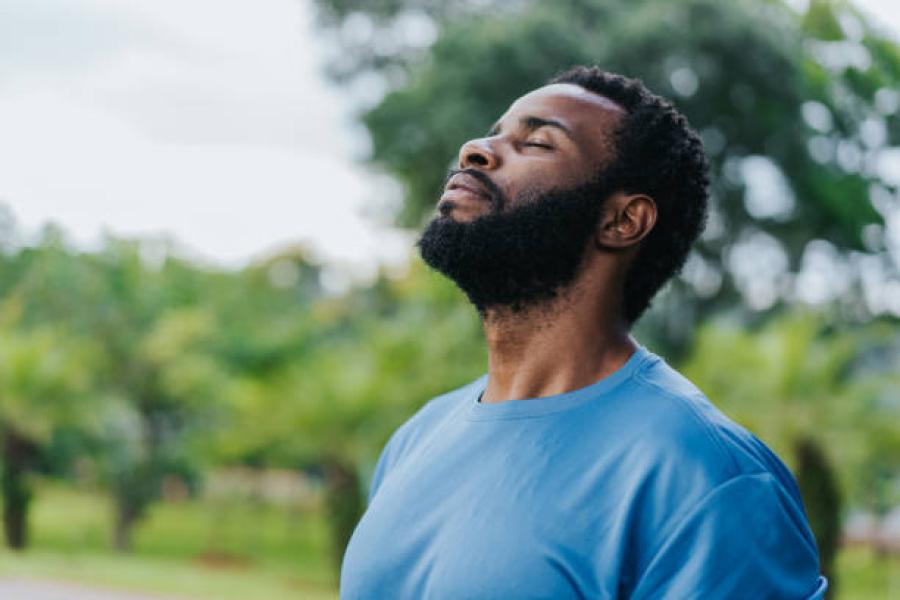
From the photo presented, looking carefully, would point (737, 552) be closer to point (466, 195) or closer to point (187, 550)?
point (466, 195)

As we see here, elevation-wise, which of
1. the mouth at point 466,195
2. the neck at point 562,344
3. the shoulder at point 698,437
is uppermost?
the mouth at point 466,195

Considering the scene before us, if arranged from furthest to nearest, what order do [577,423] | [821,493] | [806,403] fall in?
[821,493]
[806,403]
[577,423]

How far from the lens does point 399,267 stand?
810 inches

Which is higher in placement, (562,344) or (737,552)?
(562,344)

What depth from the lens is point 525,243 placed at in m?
1.48

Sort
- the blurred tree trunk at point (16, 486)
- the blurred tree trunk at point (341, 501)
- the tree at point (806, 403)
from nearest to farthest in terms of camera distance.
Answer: the tree at point (806, 403) < the blurred tree trunk at point (341, 501) < the blurred tree trunk at point (16, 486)

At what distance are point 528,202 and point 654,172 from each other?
187mm

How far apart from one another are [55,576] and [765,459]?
11125mm

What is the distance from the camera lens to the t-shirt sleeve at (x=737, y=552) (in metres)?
1.15

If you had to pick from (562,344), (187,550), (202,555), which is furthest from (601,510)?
(187,550)

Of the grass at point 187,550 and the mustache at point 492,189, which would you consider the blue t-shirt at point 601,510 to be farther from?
the grass at point 187,550

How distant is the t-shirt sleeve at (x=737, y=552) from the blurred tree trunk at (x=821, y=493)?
9.97 m

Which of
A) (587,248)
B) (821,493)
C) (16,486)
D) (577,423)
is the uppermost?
(587,248)

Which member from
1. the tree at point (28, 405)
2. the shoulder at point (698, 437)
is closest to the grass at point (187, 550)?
the tree at point (28, 405)
